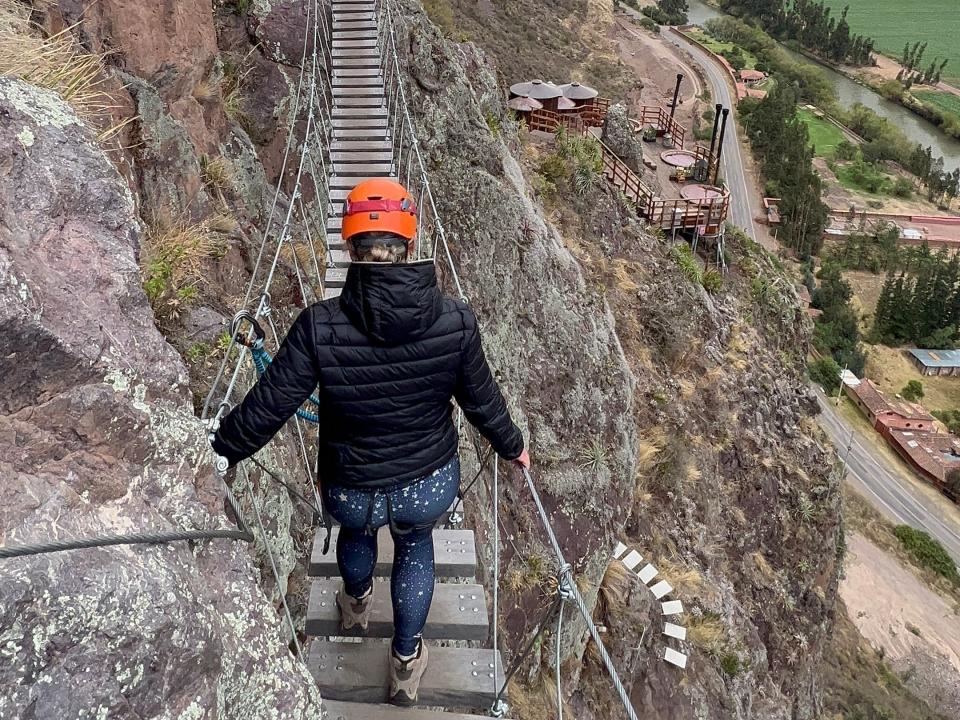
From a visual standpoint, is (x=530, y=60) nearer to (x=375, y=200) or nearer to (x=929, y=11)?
(x=375, y=200)

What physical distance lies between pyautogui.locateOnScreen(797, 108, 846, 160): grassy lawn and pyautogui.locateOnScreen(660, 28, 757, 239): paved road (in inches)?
466

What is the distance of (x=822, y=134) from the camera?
69188mm

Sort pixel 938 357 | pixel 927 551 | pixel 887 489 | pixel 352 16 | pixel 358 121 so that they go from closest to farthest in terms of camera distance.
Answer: pixel 358 121 → pixel 352 16 → pixel 927 551 → pixel 887 489 → pixel 938 357

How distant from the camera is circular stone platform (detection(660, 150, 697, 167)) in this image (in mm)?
20891

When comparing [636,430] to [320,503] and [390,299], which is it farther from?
[390,299]

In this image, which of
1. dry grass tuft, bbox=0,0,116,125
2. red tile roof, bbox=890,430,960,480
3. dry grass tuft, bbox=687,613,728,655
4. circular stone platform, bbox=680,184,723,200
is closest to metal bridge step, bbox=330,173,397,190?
dry grass tuft, bbox=0,0,116,125

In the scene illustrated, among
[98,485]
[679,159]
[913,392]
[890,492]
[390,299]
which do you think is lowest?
[890,492]

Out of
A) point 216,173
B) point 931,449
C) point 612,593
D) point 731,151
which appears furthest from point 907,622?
point 731,151

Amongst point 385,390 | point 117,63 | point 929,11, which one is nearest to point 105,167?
point 385,390

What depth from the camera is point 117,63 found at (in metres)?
4.73

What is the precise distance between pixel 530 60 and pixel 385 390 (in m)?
33.7

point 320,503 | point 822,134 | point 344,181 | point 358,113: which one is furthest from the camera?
point 822,134

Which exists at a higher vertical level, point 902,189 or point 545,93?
point 545,93

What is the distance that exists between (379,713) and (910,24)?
426 ft
